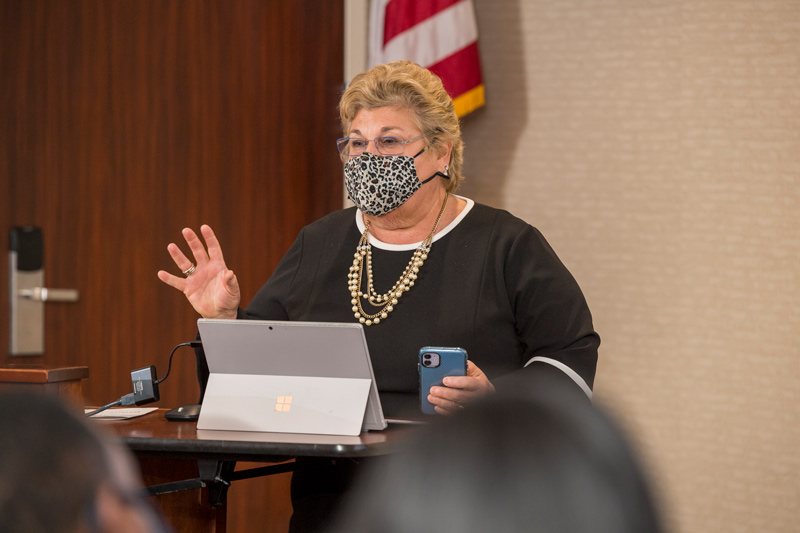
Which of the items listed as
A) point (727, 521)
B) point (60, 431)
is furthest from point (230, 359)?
point (727, 521)

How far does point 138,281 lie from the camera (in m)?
2.93

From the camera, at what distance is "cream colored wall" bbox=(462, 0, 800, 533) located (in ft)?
9.77

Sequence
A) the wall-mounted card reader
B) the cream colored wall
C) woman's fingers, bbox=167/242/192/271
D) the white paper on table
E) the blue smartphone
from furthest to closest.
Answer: the cream colored wall
the wall-mounted card reader
woman's fingers, bbox=167/242/192/271
the white paper on table
the blue smartphone

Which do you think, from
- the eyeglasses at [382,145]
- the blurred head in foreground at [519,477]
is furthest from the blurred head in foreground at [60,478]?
the eyeglasses at [382,145]

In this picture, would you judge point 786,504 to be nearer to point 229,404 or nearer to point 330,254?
point 330,254

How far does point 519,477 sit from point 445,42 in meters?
2.98

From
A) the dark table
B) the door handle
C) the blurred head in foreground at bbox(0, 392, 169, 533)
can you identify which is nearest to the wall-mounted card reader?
the door handle

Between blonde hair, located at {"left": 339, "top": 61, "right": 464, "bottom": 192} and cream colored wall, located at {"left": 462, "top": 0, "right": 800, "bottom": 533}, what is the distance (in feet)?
3.54

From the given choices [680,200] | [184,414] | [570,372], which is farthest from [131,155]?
[680,200]

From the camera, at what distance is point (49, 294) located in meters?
2.81

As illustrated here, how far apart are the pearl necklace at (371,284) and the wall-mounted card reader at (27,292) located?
121cm

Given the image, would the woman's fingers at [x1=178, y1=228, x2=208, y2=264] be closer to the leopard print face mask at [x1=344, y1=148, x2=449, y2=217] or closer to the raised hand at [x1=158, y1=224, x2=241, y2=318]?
the raised hand at [x1=158, y1=224, x2=241, y2=318]

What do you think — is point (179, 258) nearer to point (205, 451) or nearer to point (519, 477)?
point (205, 451)

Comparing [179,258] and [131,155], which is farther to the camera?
[131,155]
